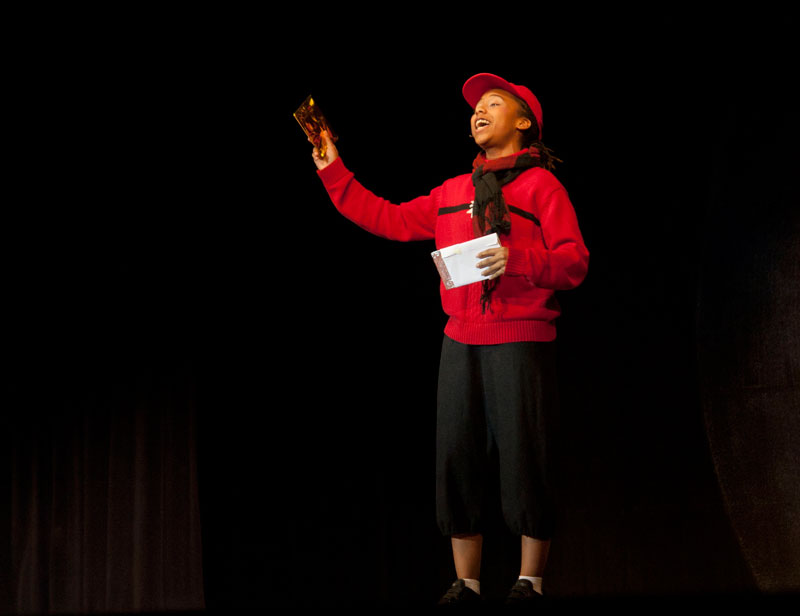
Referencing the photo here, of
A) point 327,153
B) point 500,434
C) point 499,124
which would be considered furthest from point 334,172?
point 500,434

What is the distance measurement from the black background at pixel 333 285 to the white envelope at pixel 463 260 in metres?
0.81

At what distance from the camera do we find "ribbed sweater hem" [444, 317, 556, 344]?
6.33 ft

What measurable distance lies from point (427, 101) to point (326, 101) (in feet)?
1.06

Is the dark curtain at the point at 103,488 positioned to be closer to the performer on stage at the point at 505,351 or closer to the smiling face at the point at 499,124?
the performer on stage at the point at 505,351

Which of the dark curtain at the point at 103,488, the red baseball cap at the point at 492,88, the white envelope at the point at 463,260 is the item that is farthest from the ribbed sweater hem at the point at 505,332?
the dark curtain at the point at 103,488

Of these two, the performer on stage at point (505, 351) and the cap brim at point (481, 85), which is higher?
the cap brim at point (481, 85)

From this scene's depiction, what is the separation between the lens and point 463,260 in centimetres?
187

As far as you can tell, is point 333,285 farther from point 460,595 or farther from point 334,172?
point 460,595

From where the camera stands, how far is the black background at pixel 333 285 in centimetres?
252

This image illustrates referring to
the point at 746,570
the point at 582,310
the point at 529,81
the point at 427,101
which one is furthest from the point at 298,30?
the point at 746,570

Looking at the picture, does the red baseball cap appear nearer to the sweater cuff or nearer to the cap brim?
the cap brim

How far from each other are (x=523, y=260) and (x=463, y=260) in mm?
132

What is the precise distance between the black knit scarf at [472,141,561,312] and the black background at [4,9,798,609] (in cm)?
66

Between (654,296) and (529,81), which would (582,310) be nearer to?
(654,296)
